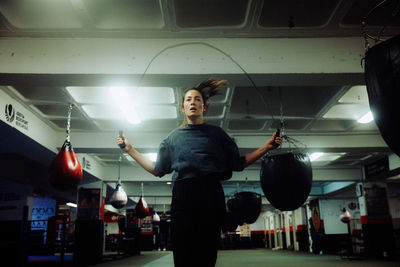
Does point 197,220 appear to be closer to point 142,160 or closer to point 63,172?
point 142,160

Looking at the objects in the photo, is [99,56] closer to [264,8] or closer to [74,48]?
[74,48]

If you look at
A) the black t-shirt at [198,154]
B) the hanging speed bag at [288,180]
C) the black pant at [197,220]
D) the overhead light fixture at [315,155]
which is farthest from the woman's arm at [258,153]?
the overhead light fixture at [315,155]

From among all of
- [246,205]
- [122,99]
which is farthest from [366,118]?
[122,99]

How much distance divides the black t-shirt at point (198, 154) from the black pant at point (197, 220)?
0.05 metres

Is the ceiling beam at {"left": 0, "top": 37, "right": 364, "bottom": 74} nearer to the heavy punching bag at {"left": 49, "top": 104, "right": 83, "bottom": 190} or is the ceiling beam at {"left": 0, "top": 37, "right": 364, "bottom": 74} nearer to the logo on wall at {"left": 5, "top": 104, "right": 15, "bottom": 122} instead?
the heavy punching bag at {"left": 49, "top": 104, "right": 83, "bottom": 190}

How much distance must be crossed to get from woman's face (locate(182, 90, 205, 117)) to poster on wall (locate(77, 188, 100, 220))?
10.2 meters

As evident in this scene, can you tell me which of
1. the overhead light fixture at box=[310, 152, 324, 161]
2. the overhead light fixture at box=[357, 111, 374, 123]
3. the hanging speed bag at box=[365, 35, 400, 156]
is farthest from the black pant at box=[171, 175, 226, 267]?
the overhead light fixture at box=[310, 152, 324, 161]

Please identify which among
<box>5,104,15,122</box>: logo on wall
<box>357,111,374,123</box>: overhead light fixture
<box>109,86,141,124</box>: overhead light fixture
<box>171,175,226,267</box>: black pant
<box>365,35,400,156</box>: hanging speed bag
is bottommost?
<box>171,175,226,267</box>: black pant

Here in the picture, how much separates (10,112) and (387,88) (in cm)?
587

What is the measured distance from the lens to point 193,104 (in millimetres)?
1929

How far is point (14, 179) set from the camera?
9391 mm

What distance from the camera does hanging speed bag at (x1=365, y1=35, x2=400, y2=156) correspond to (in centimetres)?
151

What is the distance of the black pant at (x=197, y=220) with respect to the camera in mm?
1596

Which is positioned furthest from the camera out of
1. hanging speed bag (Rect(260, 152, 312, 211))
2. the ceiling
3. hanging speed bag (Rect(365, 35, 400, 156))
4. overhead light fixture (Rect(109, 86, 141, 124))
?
overhead light fixture (Rect(109, 86, 141, 124))
